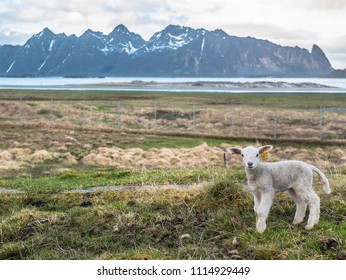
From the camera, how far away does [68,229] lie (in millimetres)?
7809

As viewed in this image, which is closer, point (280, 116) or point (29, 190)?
point (29, 190)

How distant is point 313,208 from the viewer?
707 centimetres

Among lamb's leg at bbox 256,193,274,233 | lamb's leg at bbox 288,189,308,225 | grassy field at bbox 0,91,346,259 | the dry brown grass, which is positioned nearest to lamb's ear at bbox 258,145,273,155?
lamb's leg at bbox 256,193,274,233

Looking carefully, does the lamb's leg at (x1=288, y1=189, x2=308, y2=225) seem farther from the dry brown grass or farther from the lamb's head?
the dry brown grass

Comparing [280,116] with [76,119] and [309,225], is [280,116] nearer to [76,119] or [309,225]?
[76,119]

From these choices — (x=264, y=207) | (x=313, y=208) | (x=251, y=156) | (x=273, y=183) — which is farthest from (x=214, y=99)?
(x=251, y=156)

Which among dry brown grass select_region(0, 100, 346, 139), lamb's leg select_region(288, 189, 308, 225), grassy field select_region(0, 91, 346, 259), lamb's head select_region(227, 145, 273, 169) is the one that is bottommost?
dry brown grass select_region(0, 100, 346, 139)

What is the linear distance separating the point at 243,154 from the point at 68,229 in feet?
10.2

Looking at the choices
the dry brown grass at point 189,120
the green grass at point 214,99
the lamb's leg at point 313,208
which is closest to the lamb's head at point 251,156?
the lamb's leg at point 313,208

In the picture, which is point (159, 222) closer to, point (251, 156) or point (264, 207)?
point (264, 207)

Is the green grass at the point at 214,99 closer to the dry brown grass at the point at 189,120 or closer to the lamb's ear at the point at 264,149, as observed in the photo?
the dry brown grass at the point at 189,120

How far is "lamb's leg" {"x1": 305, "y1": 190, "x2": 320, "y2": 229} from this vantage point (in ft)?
23.1

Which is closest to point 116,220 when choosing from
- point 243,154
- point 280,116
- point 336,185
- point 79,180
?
point 243,154

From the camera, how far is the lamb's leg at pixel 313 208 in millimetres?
7055
